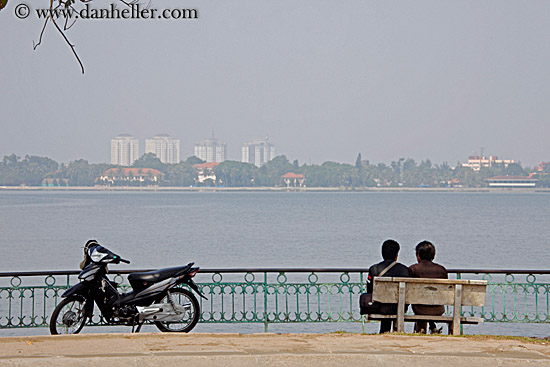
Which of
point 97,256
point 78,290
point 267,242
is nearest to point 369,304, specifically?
point 97,256

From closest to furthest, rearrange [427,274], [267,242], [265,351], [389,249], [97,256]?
[265,351] → [389,249] → [427,274] → [97,256] → [267,242]

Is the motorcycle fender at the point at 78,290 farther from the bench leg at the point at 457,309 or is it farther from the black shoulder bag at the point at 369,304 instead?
the bench leg at the point at 457,309

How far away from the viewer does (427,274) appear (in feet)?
29.0

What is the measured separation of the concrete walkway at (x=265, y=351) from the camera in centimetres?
741

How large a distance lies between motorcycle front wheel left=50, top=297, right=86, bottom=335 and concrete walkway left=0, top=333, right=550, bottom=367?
29.3 inches

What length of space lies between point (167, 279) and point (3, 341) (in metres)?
1.90

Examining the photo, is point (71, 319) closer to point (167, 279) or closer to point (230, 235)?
point (167, 279)

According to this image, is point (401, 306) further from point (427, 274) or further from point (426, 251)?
point (426, 251)

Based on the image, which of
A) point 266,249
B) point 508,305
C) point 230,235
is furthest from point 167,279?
point 230,235

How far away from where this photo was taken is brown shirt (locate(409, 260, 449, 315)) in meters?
8.79

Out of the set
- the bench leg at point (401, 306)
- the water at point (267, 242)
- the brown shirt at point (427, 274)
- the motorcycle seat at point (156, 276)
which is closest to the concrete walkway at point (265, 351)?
the bench leg at point (401, 306)

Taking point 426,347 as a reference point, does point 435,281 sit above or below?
above

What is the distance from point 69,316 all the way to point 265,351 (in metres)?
2.80

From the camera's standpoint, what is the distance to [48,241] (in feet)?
193
